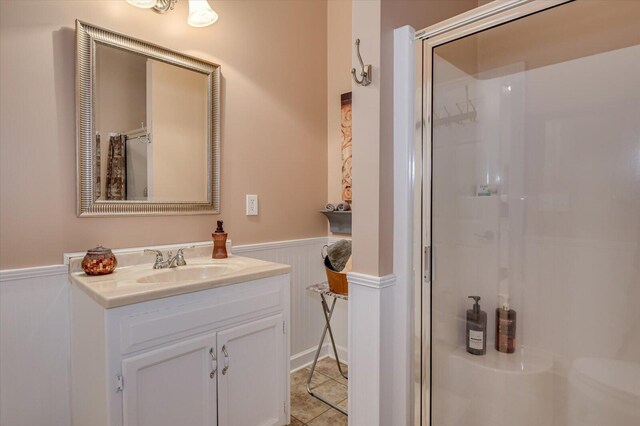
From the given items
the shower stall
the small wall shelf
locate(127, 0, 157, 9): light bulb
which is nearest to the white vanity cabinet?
the shower stall

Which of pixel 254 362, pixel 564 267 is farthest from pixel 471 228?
pixel 254 362

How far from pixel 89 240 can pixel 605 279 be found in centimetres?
236

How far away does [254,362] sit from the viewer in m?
1.58

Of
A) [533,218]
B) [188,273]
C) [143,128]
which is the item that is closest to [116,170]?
[143,128]

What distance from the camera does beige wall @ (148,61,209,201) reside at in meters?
1.77

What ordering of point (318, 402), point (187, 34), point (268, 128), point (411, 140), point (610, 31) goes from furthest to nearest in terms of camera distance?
point (268, 128) → point (318, 402) → point (187, 34) → point (610, 31) → point (411, 140)

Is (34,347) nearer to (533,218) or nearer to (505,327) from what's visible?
(505,327)

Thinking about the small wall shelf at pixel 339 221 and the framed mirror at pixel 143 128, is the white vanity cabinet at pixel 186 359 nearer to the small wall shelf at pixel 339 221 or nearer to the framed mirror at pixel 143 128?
the framed mirror at pixel 143 128

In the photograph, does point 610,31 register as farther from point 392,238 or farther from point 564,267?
point 392,238

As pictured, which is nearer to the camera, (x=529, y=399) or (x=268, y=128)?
(x=529, y=399)

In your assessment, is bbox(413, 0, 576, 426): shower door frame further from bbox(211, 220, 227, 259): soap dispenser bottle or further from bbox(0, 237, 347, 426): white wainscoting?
bbox(0, 237, 347, 426): white wainscoting

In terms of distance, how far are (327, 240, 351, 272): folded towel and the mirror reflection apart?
78 centimetres

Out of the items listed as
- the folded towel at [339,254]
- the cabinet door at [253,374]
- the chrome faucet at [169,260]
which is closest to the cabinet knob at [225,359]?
the cabinet door at [253,374]

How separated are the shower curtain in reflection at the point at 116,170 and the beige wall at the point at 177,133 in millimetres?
131
